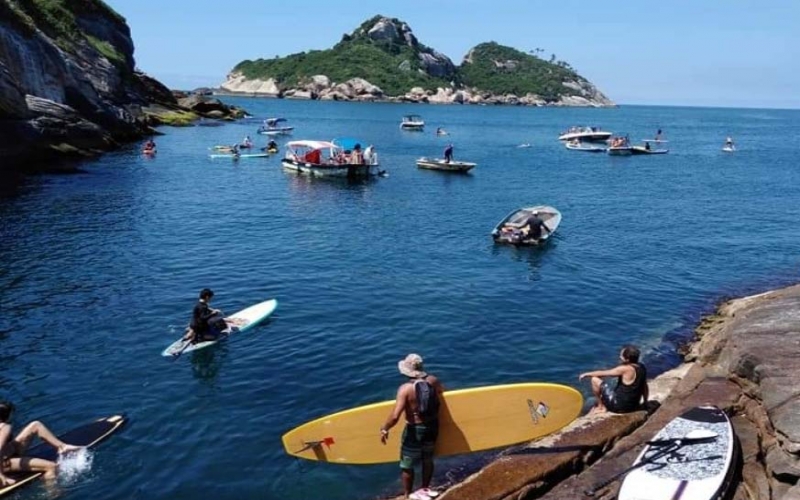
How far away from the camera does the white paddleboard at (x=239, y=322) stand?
21.4m

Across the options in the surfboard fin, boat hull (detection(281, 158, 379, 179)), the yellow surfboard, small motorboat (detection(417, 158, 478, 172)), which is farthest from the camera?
small motorboat (detection(417, 158, 478, 172))

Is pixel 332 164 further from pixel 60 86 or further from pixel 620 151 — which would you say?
pixel 620 151

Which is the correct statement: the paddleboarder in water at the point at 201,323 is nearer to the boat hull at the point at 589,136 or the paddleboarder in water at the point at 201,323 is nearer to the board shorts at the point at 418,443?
the board shorts at the point at 418,443

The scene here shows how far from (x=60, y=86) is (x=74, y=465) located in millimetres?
61582

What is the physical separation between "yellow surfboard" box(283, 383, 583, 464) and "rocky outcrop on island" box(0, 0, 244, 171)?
155 feet

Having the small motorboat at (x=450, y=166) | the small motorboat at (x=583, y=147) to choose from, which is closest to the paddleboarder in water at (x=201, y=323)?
the small motorboat at (x=450, y=166)

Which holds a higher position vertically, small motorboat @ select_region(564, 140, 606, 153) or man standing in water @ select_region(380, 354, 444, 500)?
small motorboat @ select_region(564, 140, 606, 153)

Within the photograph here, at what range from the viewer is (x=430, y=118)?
18112 centimetres

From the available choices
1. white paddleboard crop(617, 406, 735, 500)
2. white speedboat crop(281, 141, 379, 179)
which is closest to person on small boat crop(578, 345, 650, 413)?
white paddleboard crop(617, 406, 735, 500)

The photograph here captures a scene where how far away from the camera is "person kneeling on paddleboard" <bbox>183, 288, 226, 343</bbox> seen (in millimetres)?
21844

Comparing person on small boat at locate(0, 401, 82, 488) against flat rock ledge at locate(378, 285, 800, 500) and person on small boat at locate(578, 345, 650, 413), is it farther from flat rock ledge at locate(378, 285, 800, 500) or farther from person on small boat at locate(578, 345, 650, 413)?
person on small boat at locate(578, 345, 650, 413)

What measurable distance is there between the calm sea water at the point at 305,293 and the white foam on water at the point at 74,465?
0.23 meters

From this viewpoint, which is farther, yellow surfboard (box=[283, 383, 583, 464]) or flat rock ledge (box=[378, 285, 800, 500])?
yellow surfboard (box=[283, 383, 583, 464])

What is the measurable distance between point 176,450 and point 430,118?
171m
